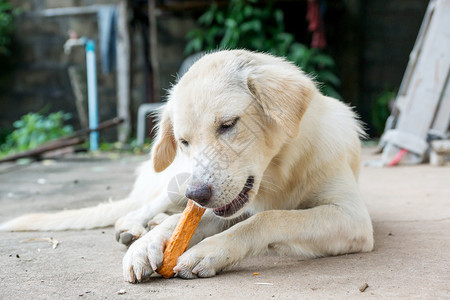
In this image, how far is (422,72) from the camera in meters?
5.27

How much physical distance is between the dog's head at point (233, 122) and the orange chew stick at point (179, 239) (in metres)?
0.16

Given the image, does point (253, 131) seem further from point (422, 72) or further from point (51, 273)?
point (422, 72)

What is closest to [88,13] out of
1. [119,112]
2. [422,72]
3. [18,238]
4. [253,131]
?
[119,112]

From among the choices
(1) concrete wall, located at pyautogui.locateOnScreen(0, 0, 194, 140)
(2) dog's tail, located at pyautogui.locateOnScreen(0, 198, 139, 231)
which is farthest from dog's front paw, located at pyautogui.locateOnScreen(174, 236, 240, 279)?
(1) concrete wall, located at pyautogui.locateOnScreen(0, 0, 194, 140)

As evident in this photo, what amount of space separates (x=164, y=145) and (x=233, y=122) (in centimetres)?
66

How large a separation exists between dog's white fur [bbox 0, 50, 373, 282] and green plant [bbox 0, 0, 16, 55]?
7.74 meters

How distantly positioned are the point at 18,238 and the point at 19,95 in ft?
24.4

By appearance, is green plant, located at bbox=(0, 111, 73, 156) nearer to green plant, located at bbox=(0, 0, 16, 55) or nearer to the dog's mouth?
green plant, located at bbox=(0, 0, 16, 55)

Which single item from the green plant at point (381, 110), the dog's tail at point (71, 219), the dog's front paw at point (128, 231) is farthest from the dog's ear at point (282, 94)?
the green plant at point (381, 110)

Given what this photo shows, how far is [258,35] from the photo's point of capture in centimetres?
Result: 863

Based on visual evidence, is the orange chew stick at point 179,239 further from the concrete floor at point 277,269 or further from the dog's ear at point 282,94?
the dog's ear at point 282,94

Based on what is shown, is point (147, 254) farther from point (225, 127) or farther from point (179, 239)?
point (225, 127)

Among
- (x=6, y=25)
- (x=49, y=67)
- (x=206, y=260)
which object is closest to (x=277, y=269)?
(x=206, y=260)

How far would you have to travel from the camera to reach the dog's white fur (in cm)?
201
